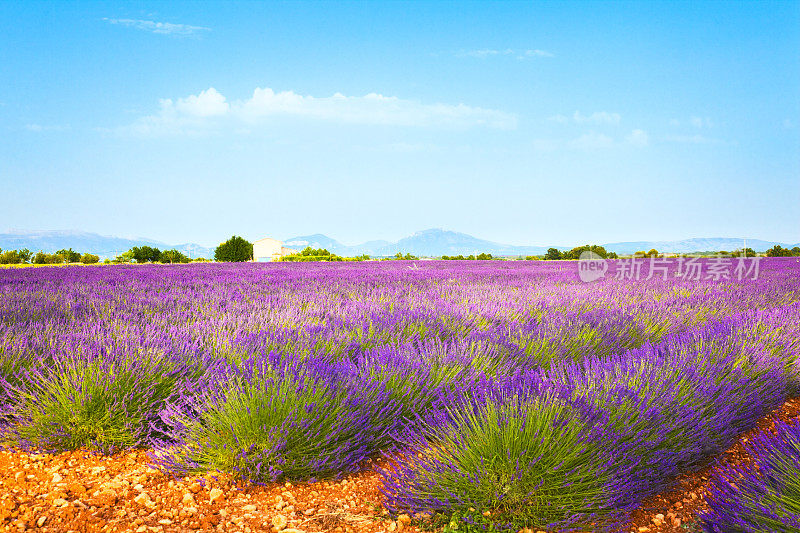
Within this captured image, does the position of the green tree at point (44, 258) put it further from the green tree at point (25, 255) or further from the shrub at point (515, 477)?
the shrub at point (515, 477)

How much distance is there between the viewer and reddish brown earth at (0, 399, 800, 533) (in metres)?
1.69

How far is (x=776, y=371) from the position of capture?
11.1 feet

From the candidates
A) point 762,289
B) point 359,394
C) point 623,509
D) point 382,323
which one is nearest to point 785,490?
point 623,509

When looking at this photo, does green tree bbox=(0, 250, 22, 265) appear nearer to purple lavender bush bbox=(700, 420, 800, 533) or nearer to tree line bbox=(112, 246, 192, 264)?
tree line bbox=(112, 246, 192, 264)

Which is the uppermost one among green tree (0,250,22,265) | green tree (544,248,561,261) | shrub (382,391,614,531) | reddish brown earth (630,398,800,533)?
green tree (544,248,561,261)

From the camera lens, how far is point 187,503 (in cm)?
185

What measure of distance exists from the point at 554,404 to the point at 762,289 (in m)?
8.09

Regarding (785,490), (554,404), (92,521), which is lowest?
(92,521)

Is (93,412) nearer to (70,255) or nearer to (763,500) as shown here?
(763,500)

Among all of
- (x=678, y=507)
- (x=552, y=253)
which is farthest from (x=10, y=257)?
(x=552, y=253)

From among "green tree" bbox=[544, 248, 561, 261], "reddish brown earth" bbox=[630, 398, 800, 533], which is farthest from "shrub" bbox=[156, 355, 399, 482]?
"green tree" bbox=[544, 248, 561, 261]

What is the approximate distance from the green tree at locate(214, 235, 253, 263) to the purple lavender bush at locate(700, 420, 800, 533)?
33786mm

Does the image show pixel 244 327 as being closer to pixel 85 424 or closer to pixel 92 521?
pixel 85 424

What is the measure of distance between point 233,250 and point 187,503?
33265mm
